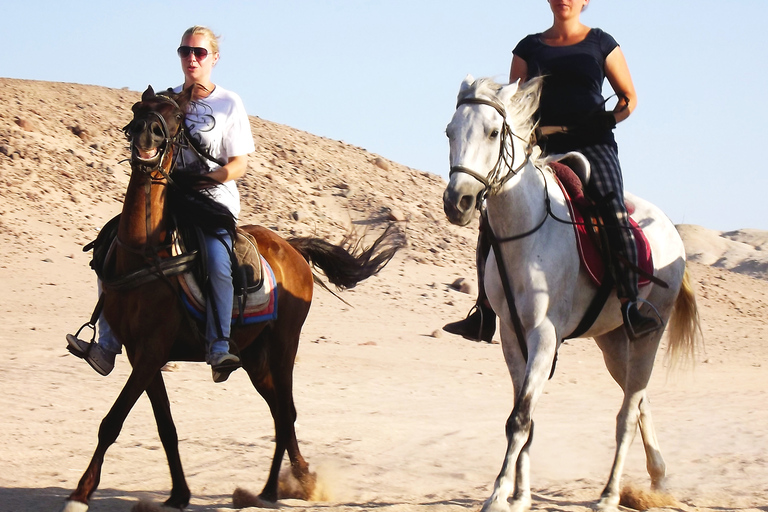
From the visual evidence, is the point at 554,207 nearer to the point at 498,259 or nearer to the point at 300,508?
the point at 498,259

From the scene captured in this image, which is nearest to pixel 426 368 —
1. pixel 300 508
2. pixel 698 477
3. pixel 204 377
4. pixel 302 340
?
pixel 302 340

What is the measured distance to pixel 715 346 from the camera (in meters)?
17.3

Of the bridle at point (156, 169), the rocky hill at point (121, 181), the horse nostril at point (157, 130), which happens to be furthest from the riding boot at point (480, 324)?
the rocky hill at point (121, 181)

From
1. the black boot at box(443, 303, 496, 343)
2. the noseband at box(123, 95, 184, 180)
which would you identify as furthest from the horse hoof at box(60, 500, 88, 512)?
the black boot at box(443, 303, 496, 343)

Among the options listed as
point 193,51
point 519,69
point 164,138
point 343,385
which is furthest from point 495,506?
point 343,385

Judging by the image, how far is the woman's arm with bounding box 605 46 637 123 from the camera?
6.24 m

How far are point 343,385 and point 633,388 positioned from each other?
17.3ft

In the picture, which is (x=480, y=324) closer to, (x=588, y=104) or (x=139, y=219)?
(x=588, y=104)

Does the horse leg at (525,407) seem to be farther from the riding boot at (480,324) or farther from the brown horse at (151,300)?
the brown horse at (151,300)

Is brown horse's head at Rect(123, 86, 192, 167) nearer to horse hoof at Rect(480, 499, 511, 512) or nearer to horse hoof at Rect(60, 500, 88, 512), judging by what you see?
horse hoof at Rect(60, 500, 88, 512)

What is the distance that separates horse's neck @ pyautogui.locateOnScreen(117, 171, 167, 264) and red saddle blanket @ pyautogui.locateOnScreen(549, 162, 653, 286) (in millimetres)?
2409

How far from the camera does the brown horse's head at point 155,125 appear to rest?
17.5 feet

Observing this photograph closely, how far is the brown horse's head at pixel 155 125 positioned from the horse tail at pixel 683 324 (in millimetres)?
3957

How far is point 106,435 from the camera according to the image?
17.5ft
